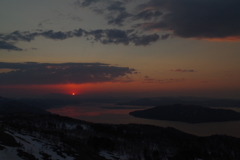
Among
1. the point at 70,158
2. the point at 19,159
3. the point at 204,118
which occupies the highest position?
the point at 19,159

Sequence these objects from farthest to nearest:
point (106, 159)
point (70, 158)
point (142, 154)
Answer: point (142, 154) < point (106, 159) < point (70, 158)

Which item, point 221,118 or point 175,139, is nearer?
point 175,139

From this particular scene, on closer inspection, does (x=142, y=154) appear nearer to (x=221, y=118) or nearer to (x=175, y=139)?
(x=175, y=139)

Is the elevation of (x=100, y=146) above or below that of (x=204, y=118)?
above

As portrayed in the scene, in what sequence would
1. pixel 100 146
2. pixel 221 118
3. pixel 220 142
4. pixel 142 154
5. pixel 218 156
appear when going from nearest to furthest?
pixel 100 146, pixel 142 154, pixel 218 156, pixel 220 142, pixel 221 118

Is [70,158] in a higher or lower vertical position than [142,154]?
higher

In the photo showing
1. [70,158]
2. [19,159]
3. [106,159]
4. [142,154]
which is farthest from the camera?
[142,154]

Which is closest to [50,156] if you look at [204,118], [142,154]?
[142,154]

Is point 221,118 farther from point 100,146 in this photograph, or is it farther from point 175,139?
point 100,146

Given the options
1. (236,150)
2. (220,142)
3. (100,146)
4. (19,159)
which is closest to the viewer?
(19,159)

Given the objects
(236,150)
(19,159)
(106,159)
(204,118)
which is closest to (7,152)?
(19,159)
